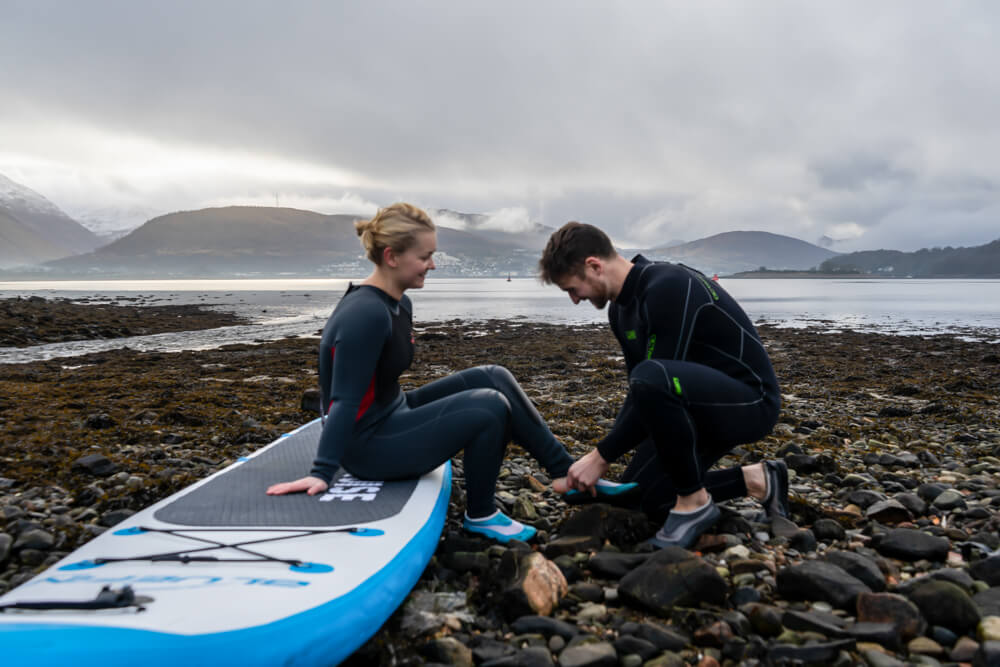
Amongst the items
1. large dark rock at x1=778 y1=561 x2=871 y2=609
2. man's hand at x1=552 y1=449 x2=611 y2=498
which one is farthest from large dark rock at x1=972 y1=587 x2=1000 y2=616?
man's hand at x1=552 y1=449 x2=611 y2=498

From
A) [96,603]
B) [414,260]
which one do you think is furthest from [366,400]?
[96,603]

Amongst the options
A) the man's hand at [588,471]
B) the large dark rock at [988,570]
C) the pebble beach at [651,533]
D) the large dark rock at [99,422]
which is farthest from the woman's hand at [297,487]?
the large dark rock at [99,422]

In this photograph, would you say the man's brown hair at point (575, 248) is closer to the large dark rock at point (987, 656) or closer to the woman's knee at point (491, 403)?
the woman's knee at point (491, 403)

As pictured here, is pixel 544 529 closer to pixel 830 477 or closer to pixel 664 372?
pixel 664 372

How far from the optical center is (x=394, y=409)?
15.1 ft

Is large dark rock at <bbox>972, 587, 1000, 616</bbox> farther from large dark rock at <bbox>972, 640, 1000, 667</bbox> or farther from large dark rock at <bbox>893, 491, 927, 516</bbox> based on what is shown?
large dark rock at <bbox>893, 491, 927, 516</bbox>

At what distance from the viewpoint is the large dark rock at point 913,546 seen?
3.91m

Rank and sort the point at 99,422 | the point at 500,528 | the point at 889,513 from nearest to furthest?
the point at 500,528 → the point at 889,513 → the point at 99,422

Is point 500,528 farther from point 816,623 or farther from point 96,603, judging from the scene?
point 96,603

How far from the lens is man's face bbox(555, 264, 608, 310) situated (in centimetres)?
428

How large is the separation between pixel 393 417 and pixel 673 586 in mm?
2239

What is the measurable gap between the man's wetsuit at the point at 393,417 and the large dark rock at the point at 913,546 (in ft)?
7.24

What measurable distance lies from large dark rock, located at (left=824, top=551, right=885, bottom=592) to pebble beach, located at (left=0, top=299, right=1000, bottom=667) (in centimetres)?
1

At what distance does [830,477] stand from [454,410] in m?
4.02
